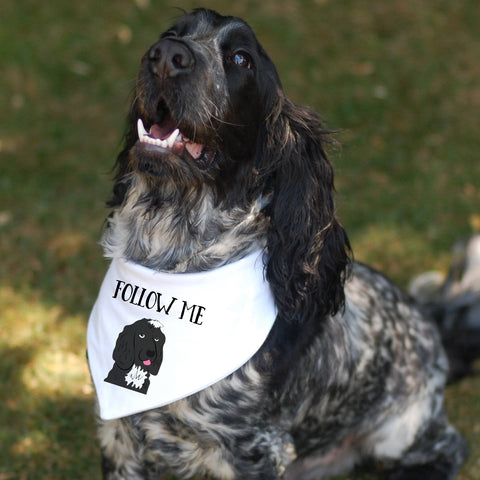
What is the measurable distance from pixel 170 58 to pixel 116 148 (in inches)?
136

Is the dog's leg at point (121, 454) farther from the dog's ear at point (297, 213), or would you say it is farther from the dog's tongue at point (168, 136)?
the dog's tongue at point (168, 136)

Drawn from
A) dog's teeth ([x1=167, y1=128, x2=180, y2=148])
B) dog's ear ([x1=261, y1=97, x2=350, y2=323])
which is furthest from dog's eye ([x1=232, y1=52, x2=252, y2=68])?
dog's teeth ([x1=167, y1=128, x2=180, y2=148])

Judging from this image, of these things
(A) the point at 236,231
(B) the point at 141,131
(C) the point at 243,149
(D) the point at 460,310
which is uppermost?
(D) the point at 460,310

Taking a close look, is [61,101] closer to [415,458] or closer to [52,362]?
[52,362]

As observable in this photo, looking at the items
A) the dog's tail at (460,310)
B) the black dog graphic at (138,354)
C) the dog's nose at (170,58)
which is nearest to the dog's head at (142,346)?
the black dog graphic at (138,354)

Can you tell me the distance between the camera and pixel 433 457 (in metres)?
3.76

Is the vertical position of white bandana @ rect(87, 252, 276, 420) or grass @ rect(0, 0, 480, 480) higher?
grass @ rect(0, 0, 480, 480)

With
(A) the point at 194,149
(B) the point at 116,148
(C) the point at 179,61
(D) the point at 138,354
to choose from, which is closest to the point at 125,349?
(D) the point at 138,354

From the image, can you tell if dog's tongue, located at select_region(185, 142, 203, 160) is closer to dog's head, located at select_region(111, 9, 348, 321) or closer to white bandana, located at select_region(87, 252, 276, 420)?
dog's head, located at select_region(111, 9, 348, 321)

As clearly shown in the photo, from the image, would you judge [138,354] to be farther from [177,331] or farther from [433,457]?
[433,457]

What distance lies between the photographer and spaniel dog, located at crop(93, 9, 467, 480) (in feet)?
9.04

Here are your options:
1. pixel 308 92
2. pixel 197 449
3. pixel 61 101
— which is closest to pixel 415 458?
pixel 197 449

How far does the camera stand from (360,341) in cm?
338

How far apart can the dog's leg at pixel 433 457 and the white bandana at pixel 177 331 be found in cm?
128
